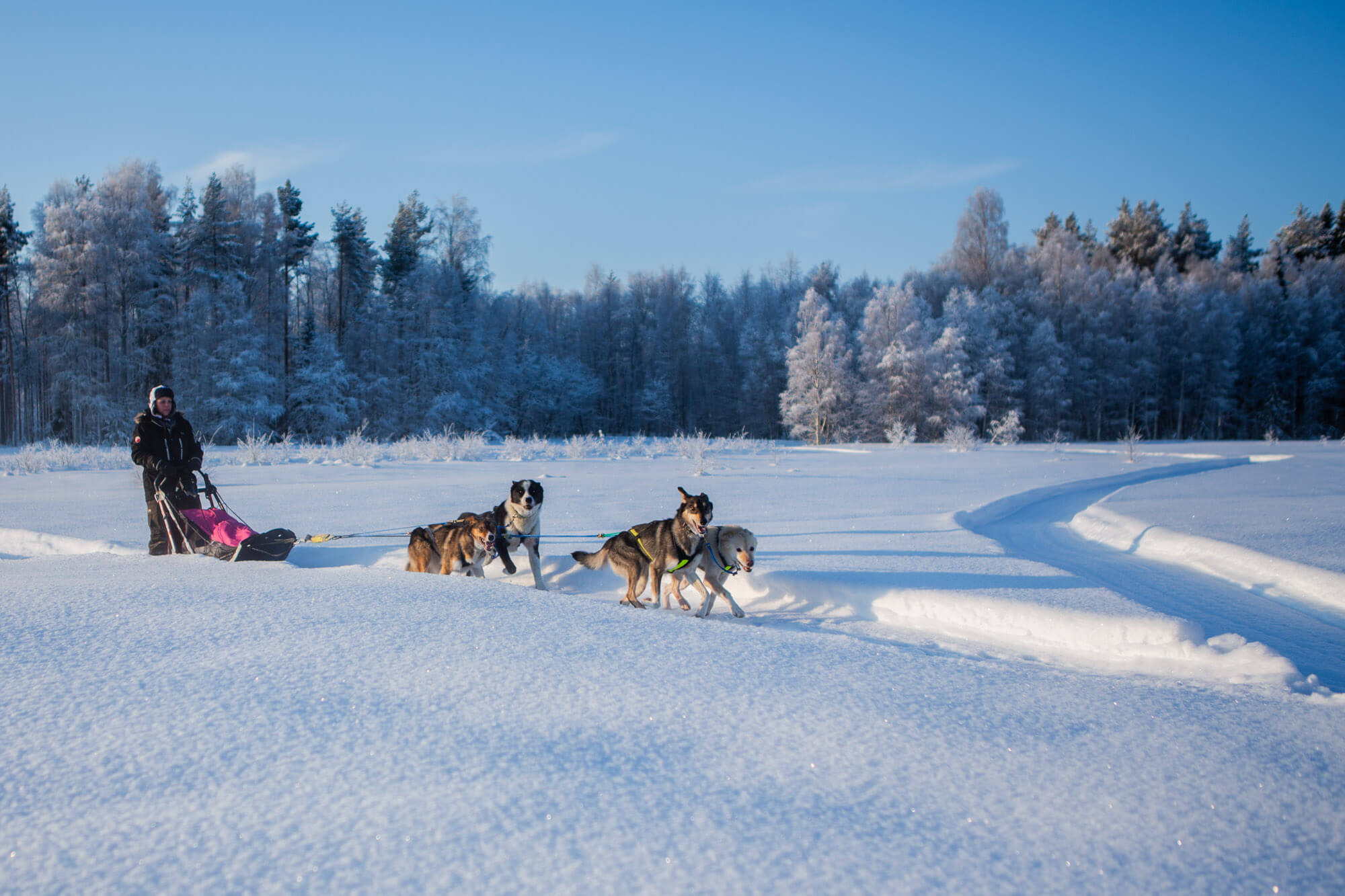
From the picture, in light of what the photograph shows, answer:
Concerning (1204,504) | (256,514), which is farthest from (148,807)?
(1204,504)

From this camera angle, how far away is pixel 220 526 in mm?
5539

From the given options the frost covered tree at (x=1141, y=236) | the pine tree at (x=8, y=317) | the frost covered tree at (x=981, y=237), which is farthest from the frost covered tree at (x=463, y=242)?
the frost covered tree at (x=1141, y=236)

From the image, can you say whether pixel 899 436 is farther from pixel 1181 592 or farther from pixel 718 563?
pixel 718 563

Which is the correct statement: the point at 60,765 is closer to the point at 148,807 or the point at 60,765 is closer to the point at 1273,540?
the point at 148,807

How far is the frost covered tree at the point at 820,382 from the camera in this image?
39.3 m

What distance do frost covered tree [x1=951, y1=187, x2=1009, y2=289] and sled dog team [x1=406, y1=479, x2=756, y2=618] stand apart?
148ft

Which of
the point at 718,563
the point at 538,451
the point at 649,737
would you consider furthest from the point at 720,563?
the point at 538,451

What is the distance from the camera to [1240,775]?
212 centimetres

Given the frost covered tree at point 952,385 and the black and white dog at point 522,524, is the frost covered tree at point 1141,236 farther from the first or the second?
the black and white dog at point 522,524

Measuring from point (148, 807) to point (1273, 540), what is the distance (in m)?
8.57

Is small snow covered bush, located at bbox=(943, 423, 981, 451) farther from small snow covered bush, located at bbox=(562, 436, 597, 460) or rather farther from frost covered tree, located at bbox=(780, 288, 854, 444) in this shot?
small snow covered bush, located at bbox=(562, 436, 597, 460)

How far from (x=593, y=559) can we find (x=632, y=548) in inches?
18.5

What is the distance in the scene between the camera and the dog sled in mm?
5254

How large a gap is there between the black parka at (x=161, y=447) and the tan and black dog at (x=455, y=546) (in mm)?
2021
